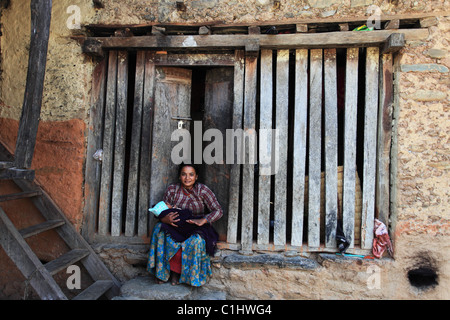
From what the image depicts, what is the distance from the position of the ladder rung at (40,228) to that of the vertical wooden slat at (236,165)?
5.60 ft

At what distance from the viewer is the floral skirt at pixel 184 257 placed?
2.84 meters

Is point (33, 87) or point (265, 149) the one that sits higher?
point (33, 87)

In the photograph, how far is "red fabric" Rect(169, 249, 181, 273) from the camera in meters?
2.89

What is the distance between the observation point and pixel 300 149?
310cm

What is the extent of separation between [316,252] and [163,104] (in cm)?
219

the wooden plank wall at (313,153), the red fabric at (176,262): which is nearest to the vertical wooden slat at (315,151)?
the wooden plank wall at (313,153)

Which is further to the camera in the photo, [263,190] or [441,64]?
[263,190]

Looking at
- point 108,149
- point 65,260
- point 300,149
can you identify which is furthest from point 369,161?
point 65,260

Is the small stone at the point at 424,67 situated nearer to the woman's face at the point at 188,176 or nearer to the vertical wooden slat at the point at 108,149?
the woman's face at the point at 188,176

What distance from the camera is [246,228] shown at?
3137 mm

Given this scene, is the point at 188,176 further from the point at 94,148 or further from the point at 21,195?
the point at 21,195

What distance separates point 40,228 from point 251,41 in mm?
2645
